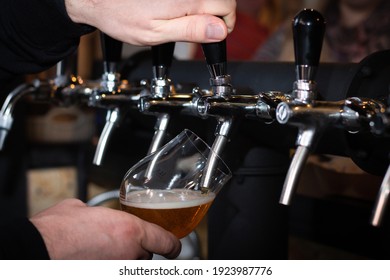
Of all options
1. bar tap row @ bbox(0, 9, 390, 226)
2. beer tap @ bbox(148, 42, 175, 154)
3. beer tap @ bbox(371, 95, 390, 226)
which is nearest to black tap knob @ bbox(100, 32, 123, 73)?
bar tap row @ bbox(0, 9, 390, 226)

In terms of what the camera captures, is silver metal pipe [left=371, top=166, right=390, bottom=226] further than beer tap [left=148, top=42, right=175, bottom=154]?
No

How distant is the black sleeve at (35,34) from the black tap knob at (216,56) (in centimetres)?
20

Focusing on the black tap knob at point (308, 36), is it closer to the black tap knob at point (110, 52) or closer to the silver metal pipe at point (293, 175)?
the silver metal pipe at point (293, 175)

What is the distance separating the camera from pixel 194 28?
0.85 meters

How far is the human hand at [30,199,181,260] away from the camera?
84 centimetres

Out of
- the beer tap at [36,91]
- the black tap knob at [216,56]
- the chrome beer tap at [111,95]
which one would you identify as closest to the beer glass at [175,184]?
the black tap knob at [216,56]

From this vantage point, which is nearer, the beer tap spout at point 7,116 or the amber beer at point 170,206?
the amber beer at point 170,206

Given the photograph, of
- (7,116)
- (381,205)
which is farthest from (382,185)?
(7,116)

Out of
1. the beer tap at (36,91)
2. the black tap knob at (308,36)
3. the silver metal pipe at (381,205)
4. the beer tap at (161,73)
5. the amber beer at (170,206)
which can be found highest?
the black tap knob at (308,36)

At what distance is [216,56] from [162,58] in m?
0.14

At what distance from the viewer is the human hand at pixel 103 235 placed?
84 centimetres

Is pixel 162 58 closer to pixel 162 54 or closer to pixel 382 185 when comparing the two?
pixel 162 54

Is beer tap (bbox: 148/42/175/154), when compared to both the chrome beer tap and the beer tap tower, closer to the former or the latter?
the chrome beer tap

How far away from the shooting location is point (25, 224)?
81cm
